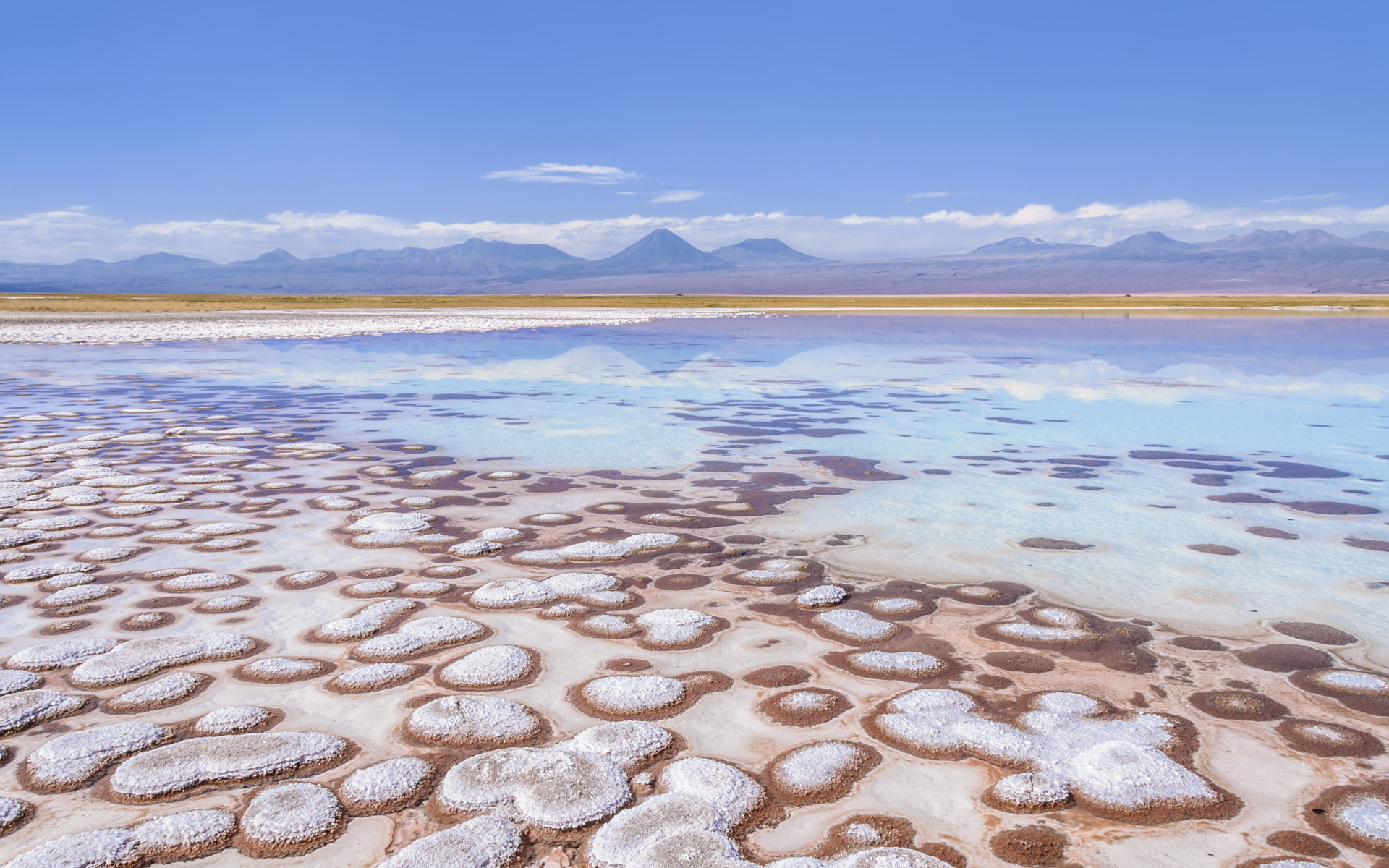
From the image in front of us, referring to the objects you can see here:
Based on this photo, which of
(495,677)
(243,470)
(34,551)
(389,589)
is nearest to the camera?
(495,677)

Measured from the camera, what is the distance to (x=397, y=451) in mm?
8453

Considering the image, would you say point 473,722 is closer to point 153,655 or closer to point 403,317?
point 153,655

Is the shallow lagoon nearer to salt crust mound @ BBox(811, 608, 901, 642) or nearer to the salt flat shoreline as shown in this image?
salt crust mound @ BBox(811, 608, 901, 642)

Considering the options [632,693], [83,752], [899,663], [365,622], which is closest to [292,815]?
[83,752]

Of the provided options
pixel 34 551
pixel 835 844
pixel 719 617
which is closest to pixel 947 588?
pixel 719 617

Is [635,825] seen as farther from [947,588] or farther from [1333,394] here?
[1333,394]

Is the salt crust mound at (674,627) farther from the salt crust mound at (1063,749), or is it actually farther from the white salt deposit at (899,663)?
the salt crust mound at (1063,749)

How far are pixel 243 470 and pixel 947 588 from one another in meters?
6.06

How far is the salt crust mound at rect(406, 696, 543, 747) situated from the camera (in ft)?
10.00

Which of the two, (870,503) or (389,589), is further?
(870,503)

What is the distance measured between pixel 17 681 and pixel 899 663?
144 inches

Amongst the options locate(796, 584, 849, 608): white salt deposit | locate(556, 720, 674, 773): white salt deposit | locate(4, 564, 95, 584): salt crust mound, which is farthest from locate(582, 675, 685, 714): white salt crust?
locate(4, 564, 95, 584): salt crust mound

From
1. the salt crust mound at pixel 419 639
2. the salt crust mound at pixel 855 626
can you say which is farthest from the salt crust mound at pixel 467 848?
the salt crust mound at pixel 855 626

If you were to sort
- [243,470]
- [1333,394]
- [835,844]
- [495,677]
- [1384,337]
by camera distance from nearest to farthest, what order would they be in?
[835,844] < [495,677] < [243,470] < [1333,394] < [1384,337]
